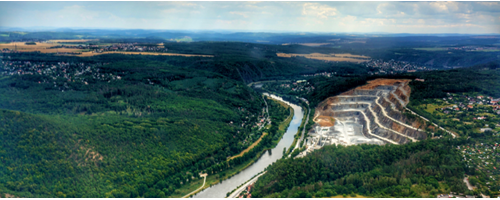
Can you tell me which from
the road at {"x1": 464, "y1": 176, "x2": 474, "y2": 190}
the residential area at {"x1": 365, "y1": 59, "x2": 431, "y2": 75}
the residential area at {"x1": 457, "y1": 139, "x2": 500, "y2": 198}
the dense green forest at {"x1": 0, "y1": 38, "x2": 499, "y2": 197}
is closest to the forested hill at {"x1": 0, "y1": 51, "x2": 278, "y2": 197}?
the dense green forest at {"x1": 0, "y1": 38, "x2": 499, "y2": 197}

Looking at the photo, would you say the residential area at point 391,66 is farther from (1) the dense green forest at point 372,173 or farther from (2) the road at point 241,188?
(2) the road at point 241,188

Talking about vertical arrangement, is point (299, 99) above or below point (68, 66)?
below

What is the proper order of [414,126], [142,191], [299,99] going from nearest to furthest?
[142,191]
[414,126]
[299,99]

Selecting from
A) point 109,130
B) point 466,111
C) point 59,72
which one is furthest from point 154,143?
point 466,111

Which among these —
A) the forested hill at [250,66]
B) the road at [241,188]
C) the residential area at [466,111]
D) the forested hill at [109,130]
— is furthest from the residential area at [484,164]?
the forested hill at [250,66]

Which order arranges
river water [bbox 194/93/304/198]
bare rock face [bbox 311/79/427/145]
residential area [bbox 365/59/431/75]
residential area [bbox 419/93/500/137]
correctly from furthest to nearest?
residential area [bbox 365/59/431/75]
bare rock face [bbox 311/79/427/145]
residential area [bbox 419/93/500/137]
river water [bbox 194/93/304/198]

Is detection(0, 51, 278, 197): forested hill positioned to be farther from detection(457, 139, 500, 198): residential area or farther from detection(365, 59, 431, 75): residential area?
detection(365, 59, 431, 75): residential area

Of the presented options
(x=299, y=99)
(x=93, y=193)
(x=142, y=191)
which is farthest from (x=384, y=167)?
(x=299, y=99)

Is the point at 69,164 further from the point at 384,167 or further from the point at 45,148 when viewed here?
the point at 384,167
